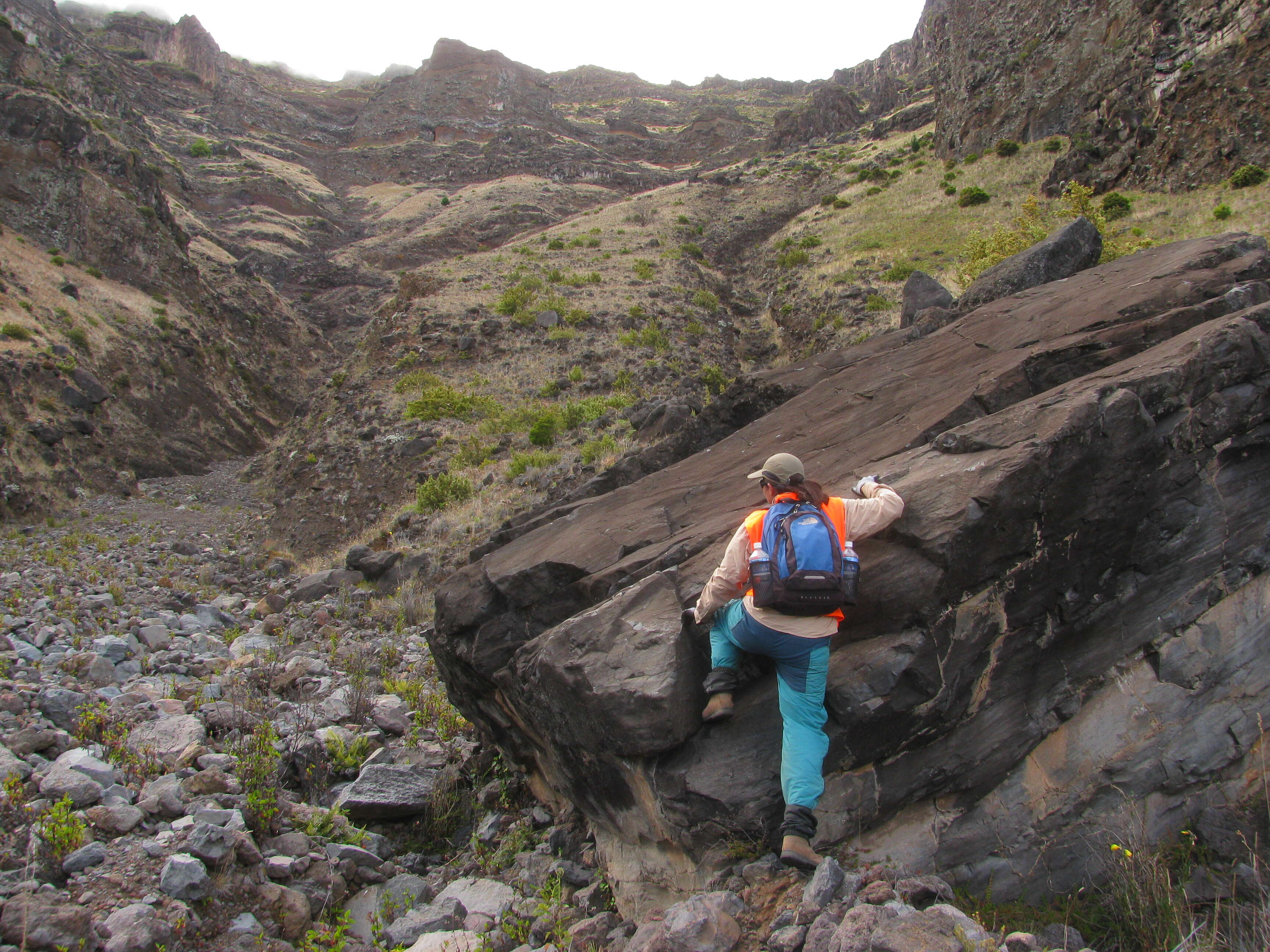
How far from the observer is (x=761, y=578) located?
13.9ft

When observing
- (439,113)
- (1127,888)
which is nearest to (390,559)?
(1127,888)

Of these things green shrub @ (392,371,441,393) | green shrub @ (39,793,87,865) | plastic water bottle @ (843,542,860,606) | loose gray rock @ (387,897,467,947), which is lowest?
loose gray rock @ (387,897,467,947)

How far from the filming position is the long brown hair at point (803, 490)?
4488mm

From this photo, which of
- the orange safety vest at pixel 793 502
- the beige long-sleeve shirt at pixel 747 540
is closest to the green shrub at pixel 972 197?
the beige long-sleeve shirt at pixel 747 540

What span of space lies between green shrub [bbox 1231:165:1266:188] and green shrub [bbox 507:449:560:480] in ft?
64.6

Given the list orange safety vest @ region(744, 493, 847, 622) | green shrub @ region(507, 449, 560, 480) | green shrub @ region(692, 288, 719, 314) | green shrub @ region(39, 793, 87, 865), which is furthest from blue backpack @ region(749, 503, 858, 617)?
green shrub @ region(692, 288, 719, 314)

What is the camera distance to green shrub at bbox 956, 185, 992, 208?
3066cm

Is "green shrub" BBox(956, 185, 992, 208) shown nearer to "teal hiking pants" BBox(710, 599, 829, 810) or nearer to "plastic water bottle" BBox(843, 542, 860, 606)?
"plastic water bottle" BBox(843, 542, 860, 606)

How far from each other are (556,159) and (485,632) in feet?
254

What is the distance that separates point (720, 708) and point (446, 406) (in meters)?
17.8

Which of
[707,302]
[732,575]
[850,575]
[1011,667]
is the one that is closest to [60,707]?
[732,575]

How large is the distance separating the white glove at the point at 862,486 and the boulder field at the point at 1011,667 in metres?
0.27

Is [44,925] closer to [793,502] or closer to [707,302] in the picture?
[793,502]

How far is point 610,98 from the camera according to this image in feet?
427
